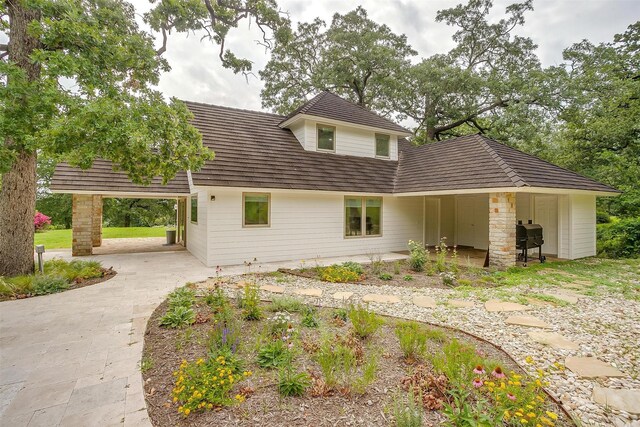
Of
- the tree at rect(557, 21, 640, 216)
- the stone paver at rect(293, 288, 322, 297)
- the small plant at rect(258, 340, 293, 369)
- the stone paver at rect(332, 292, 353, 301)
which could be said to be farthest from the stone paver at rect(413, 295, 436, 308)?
the tree at rect(557, 21, 640, 216)

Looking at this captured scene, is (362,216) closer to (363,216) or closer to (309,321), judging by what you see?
(363,216)

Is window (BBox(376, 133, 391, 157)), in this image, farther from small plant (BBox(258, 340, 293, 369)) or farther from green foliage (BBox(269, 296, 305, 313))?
small plant (BBox(258, 340, 293, 369))

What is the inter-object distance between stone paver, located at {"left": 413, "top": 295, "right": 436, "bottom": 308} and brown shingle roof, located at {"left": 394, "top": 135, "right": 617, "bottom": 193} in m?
4.55

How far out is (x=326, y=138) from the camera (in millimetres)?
12078

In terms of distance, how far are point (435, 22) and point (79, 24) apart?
19680 mm

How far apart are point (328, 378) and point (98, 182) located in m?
10.8

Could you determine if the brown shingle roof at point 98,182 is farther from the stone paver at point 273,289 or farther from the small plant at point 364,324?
the small plant at point 364,324

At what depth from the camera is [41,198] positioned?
23.6m

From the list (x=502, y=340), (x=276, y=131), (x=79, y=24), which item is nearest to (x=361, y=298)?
(x=502, y=340)

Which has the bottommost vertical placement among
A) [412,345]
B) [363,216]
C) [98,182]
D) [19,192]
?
[412,345]

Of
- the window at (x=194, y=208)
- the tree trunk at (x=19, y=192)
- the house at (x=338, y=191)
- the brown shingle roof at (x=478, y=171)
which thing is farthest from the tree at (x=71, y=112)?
the brown shingle roof at (x=478, y=171)

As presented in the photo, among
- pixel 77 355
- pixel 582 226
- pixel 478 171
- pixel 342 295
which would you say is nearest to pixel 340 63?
pixel 478 171

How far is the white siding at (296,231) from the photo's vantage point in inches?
341

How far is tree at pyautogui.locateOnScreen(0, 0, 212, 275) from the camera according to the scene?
15.9 ft
